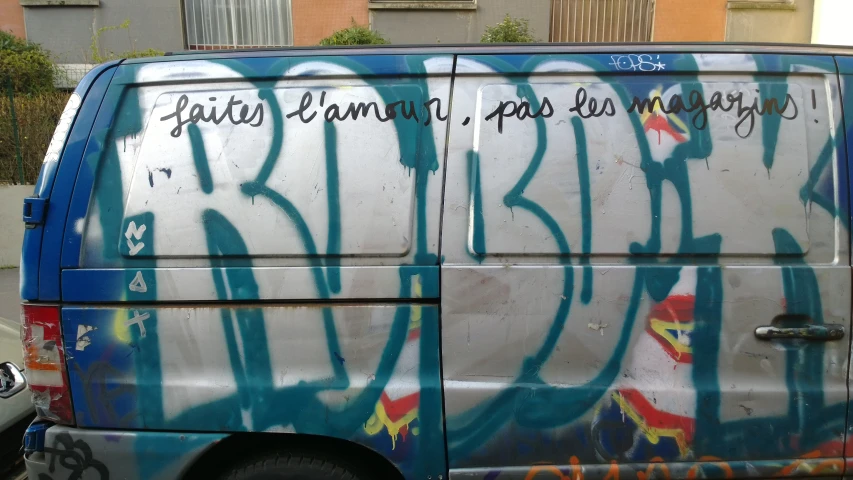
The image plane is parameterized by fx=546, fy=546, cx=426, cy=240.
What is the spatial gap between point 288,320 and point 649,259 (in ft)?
4.21

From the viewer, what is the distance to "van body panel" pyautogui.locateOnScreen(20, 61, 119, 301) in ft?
6.24

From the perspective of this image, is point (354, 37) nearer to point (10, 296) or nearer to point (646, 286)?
point (10, 296)

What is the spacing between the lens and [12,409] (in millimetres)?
2781

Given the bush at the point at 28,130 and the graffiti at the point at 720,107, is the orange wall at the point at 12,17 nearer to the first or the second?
the bush at the point at 28,130

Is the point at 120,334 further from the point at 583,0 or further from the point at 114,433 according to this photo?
the point at 583,0

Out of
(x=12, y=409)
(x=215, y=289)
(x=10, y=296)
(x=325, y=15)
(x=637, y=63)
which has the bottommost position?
(x=10, y=296)

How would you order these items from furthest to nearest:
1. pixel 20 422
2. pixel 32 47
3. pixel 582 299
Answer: pixel 32 47, pixel 20 422, pixel 582 299

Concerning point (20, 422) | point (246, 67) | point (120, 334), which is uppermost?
point (246, 67)

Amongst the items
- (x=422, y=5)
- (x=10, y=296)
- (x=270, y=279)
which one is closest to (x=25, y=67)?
(x=10, y=296)

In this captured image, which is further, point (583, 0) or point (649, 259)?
point (583, 0)

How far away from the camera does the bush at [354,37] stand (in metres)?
8.23

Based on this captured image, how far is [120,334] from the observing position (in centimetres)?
192

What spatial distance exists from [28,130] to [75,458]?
282 inches

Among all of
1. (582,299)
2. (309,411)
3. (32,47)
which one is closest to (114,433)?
(309,411)
